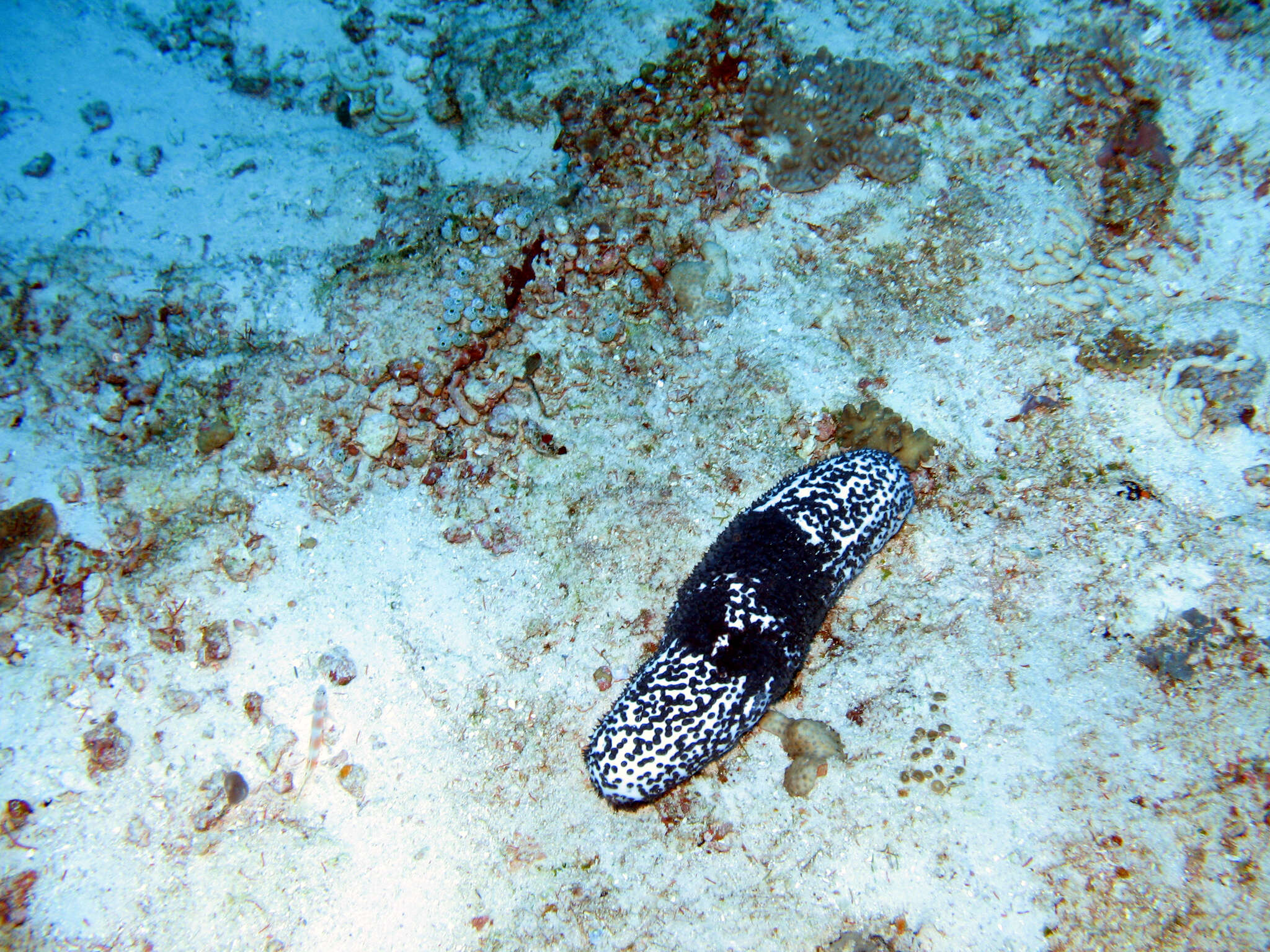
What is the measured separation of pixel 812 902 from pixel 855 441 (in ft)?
8.74

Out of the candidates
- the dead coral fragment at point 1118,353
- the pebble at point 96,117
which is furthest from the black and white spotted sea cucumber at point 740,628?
the pebble at point 96,117

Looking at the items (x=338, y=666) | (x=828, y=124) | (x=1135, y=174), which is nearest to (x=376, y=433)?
(x=338, y=666)

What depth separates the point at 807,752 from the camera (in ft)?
10.6

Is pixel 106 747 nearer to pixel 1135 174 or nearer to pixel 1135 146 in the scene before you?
pixel 1135 174

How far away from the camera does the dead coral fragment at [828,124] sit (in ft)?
14.4

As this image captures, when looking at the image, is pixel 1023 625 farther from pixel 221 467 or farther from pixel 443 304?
pixel 221 467

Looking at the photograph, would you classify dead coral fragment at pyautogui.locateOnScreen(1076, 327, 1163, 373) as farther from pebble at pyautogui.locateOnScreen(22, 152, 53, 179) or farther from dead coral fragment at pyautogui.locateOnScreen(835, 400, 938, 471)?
pebble at pyautogui.locateOnScreen(22, 152, 53, 179)

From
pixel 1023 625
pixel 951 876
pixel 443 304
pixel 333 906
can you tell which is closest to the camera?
pixel 951 876

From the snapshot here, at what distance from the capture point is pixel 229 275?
416 centimetres

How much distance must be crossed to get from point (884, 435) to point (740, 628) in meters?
1.72

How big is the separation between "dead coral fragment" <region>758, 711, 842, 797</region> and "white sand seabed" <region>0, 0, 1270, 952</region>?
88 millimetres

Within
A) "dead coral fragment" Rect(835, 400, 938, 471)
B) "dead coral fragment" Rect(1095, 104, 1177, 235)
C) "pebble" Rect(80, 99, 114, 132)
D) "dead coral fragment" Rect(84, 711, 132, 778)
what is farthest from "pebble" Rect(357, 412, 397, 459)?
"dead coral fragment" Rect(1095, 104, 1177, 235)

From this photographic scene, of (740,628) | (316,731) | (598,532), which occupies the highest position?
(598,532)

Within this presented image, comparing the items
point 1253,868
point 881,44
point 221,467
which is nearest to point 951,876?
point 1253,868
